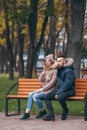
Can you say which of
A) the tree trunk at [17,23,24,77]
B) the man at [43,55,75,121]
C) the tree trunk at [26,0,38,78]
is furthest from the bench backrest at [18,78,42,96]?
the tree trunk at [17,23,24,77]

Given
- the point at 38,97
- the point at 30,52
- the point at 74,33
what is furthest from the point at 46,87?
the point at 30,52

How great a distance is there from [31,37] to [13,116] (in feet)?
44.9

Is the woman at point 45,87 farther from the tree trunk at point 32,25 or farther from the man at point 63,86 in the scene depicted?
the tree trunk at point 32,25

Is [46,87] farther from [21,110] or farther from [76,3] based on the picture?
[76,3]

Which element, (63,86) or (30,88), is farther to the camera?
(30,88)

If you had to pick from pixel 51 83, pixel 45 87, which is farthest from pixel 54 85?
pixel 45 87

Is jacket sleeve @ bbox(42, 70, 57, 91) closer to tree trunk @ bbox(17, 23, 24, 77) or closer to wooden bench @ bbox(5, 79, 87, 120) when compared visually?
wooden bench @ bbox(5, 79, 87, 120)

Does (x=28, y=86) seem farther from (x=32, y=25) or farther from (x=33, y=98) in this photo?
(x=32, y=25)

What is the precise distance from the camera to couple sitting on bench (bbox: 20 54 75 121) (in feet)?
37.6

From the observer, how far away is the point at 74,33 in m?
18.1

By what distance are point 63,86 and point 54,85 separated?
37 centimetres

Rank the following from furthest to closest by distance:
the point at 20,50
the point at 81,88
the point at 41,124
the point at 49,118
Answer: the point at 20,50 → the point at 81,88 → the point at 49,118 → the point at 41,124

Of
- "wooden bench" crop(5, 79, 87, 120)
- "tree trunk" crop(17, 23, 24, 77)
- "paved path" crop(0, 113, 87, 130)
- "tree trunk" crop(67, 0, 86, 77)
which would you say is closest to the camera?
"paved path" crop(0, 113, 87, 130)

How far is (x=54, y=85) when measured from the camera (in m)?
11.8
